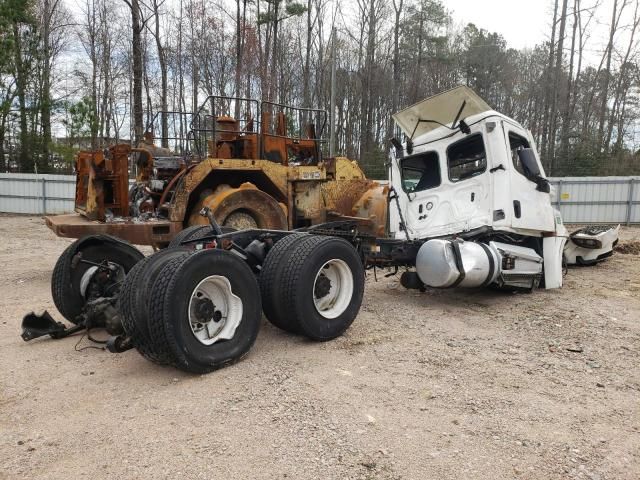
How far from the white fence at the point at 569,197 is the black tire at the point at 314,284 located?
14.5 metres

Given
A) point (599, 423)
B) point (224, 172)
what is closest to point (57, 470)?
point (599, 423)

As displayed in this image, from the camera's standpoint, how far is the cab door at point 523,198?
6.35m

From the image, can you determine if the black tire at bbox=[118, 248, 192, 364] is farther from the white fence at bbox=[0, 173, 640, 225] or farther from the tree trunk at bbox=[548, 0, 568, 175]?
the tree trunk at bbox=[548, 0, 568, 175]

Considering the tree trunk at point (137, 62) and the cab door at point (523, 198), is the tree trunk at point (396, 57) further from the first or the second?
the cab door at point (523, 198)

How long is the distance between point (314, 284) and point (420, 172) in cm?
355

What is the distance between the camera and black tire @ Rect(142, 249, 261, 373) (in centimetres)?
361

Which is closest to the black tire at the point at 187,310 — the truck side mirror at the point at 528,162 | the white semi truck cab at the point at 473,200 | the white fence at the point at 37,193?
the white semi truck cab at the point at 473,200

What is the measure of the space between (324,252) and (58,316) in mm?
3316

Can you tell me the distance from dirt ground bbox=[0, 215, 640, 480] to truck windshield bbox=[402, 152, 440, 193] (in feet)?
7.87

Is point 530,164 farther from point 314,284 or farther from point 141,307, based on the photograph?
point 141,307

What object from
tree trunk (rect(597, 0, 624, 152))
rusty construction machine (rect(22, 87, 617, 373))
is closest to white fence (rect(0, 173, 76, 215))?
rusty construction machine (rect(22, 87, 617, 373))

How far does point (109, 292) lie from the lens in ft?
16.5

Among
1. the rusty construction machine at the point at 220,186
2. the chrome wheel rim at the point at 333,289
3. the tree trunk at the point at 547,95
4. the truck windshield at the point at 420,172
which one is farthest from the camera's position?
the tree trunk at the point at 547,95

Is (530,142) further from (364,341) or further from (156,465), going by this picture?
(156,465)
